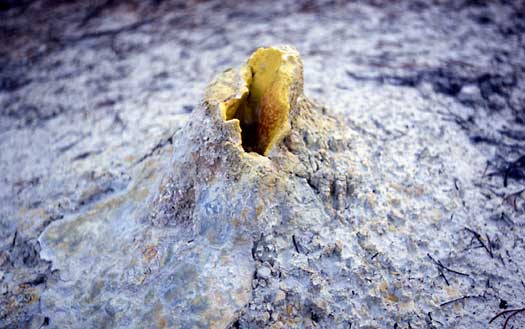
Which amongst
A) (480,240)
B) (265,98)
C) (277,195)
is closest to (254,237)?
(277,195)

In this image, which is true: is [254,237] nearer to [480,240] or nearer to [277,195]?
[277,195]

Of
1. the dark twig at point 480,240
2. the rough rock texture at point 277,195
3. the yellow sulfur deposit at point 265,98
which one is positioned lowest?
the dark twig at point 480,240

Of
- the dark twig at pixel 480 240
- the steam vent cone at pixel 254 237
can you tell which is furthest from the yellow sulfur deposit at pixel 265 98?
the dark twig at pixel 480 240

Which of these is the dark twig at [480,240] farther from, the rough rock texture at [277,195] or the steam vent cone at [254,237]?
the steam vent cone at [254,237]

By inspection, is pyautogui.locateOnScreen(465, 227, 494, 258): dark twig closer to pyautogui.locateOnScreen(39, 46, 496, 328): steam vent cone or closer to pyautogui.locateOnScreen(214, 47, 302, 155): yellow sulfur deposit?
pyautogui.locateOnScreen(39, 46, 496, 328): steam vent cone

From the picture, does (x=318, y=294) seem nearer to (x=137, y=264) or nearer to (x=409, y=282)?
(x=409, y=282)

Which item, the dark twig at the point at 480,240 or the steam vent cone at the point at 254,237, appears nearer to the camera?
the steam vent cone at the point at 254,237

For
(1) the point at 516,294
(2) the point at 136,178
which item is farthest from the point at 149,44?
(1) the point at 516,294
